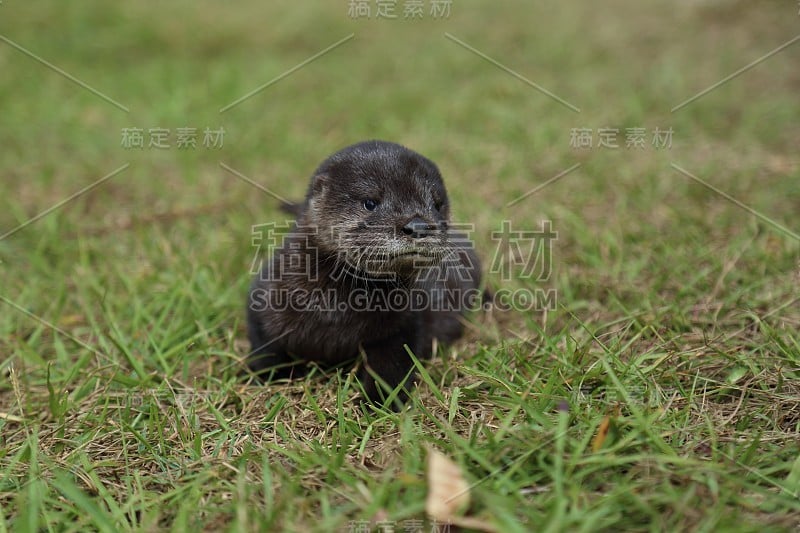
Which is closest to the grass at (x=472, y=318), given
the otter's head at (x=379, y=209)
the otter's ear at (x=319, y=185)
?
the otter's head at (x=379, y=209)

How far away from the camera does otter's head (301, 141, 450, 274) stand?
3488 mm

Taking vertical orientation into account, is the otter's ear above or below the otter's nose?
above

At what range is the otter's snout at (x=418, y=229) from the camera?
343 cm

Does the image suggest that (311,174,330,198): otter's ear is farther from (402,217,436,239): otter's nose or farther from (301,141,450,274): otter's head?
(402,217,436,239): otter's nose

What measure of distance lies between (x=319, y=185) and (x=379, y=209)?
438 mm

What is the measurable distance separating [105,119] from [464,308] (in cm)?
610

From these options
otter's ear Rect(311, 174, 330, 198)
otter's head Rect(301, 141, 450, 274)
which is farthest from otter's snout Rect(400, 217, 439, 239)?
otter's ear Rect(311, 174, 330, 198)

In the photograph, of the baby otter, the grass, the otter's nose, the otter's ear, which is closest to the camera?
the grass

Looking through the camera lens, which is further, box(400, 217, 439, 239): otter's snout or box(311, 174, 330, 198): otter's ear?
box(311, 174, 330, 198): otter's ear

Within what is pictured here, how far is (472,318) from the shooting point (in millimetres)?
4574

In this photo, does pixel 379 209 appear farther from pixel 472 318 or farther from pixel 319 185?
pixel 472 318

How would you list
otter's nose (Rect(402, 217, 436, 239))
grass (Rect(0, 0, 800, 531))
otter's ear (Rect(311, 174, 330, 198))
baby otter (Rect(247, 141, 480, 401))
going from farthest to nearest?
otter's ear (Rect(311, 174, 330, 198))
baby otter (Rect(247, 141, 480, 401))
otter's nose (Rect(402, 217, 436, 239))
grass (Rect(0, 0, 800, 531))

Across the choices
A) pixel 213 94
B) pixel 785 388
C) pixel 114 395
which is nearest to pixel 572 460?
pixel 785 388

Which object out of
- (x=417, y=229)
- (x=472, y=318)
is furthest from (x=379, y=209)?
(x=472, y=318)
